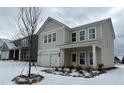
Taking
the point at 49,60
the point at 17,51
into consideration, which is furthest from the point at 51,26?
the point at 17,51

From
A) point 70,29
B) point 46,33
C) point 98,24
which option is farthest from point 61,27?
point 98,24

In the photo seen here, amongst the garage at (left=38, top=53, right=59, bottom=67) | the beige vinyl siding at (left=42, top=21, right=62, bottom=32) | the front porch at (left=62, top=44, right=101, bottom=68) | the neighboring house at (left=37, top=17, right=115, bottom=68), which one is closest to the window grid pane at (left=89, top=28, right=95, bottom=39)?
the neighboring house at (left=37, top=17, right=115, bottom=68)

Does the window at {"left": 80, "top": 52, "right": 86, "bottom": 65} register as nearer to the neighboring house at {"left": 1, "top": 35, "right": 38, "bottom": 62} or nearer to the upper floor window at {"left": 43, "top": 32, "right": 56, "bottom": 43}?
the upper floor window at {"left": 43, "top": 32, "right": 56, "bottom": 43}

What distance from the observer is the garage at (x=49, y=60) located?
57.4ft

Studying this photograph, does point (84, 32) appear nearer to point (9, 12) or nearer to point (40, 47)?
point (40, 47)

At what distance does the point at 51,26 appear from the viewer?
18.8 metres

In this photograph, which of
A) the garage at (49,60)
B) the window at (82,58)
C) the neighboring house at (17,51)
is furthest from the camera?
the neighboring house at (17,51)

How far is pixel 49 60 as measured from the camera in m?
18.6

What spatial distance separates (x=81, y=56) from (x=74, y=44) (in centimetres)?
239

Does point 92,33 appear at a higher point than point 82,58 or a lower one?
higher

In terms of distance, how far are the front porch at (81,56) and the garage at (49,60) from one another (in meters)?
1.44

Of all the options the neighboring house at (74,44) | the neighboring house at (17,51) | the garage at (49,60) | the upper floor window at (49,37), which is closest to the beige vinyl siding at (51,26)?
the neighboring house at (74,44)

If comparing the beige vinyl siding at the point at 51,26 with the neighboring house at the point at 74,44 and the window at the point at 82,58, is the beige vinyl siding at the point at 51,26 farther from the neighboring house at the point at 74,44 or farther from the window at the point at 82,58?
the window at the point at 82,58

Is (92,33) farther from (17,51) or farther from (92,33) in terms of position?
(17,51)
